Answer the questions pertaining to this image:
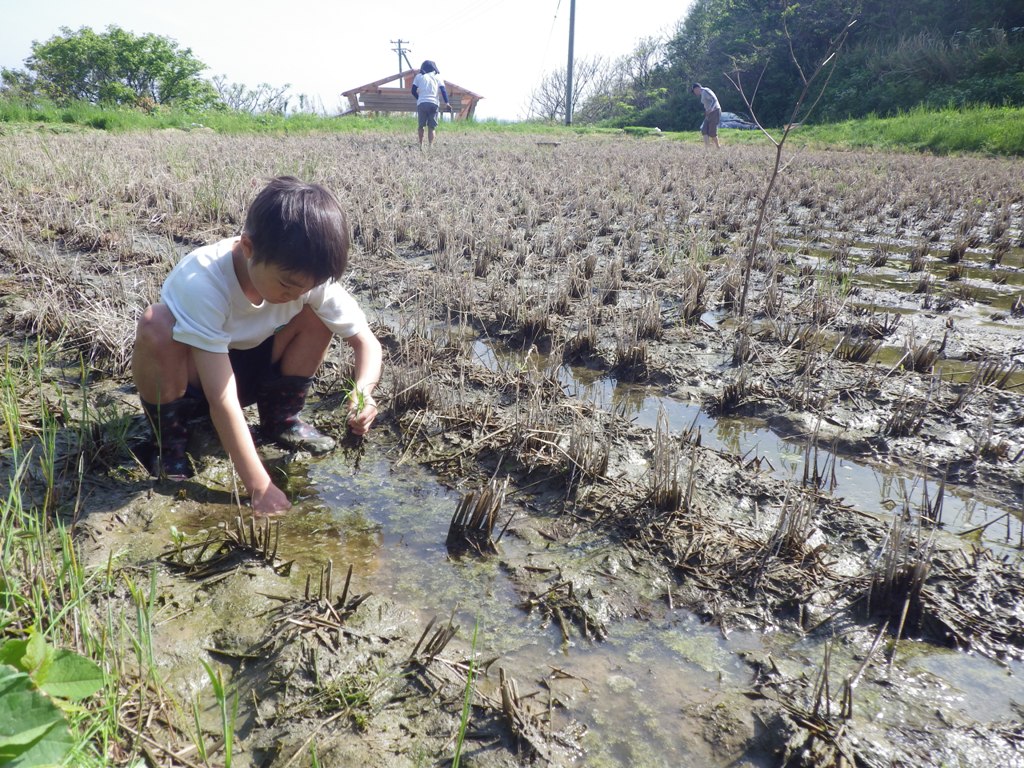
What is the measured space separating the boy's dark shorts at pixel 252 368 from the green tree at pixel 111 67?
43543mm

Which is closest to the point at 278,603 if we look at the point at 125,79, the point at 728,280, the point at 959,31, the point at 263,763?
the point at 263,763

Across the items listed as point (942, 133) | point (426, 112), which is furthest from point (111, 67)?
point (942, 133)

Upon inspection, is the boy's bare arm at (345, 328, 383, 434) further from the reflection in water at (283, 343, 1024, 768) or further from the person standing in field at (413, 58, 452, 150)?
the person standing in field at (413, 58, 452, 150)

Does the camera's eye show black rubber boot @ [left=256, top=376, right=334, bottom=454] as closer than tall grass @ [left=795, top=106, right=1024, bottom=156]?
Yes

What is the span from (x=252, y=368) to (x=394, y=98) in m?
36.6

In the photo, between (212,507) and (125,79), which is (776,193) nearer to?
(212,507)

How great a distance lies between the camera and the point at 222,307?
2238 millimetres

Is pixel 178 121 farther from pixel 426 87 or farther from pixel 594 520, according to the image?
pixel 594 520

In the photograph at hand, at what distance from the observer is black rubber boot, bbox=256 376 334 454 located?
2750 mm

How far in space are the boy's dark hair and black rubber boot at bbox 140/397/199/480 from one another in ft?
2.48

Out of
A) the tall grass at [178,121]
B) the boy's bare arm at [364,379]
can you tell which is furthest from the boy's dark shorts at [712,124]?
the boy's bare arm at [364,379]

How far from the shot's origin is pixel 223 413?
7.02ft

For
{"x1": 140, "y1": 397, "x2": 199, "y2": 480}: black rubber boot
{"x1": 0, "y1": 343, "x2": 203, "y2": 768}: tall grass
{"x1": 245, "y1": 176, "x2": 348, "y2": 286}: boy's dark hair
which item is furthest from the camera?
{"x1": 140, "y1": 397, "x2": 199, "y2": 480}: black rubber boot

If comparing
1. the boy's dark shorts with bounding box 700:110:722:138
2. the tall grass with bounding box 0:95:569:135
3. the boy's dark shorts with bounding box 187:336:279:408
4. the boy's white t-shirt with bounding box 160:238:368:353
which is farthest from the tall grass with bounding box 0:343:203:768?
the boy's dark shorts with bounding box 700:110:722:138
